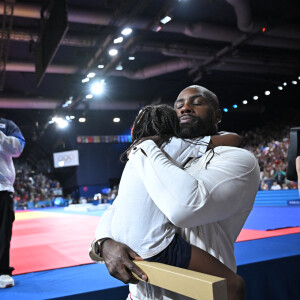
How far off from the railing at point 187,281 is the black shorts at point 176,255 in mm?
41

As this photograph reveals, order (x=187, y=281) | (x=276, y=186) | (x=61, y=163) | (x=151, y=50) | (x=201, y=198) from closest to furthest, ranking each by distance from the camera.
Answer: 1. (x=187, y=281)
2. (x=201, y=198)
3. (x=276, y=186)
4. (x=151, y=50)
5. (x=61, y=163)

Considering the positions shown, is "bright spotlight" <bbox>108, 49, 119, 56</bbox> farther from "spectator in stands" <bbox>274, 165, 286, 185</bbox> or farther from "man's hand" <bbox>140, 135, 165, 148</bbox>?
"man's hand" <bbox>140, 135, 165, 148</bbox>

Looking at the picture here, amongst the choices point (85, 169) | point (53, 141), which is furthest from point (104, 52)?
point (53, 141)

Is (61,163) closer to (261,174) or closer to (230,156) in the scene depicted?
(261,174)

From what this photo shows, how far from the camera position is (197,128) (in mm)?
1493

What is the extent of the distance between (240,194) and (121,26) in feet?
30.0

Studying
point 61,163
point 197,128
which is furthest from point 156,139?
point 61,163

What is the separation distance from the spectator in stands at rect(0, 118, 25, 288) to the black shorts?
1873 mm

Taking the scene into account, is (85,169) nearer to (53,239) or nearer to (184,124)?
(53,239)

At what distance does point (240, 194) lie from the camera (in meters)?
1.18

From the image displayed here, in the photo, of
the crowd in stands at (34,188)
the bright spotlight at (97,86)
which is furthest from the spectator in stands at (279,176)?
the crowd in stands at (34,188)

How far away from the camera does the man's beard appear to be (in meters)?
1.47

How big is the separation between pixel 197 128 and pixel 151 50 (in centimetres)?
1117

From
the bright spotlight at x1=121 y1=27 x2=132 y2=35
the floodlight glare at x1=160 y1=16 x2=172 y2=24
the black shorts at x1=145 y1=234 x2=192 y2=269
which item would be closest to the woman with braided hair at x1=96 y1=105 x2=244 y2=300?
the black shorts at x1=145 y1=234 x2=192 y2=269
